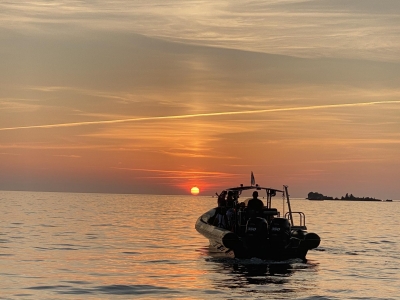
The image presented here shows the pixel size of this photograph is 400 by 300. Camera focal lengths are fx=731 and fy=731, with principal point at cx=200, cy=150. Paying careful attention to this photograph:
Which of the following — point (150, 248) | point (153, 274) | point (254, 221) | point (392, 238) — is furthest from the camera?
point (392, 238)

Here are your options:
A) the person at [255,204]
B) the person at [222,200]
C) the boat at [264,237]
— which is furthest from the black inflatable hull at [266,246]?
the person at [222,200]

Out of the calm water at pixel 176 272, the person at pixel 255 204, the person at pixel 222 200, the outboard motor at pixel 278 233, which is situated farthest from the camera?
the person at pixel 222 200

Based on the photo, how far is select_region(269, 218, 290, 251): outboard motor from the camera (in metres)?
34.7

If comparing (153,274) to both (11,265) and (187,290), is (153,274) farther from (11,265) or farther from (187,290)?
(11,265)

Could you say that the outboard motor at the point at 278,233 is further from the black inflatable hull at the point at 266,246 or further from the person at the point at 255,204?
the person at the point at 255,204

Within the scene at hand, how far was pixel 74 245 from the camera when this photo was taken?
146 ft

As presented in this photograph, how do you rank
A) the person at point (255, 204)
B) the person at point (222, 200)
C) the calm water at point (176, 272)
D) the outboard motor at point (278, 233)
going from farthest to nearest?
the person at point (222, 200)
the person at point (255, 204)
the outboard motor at point (278, 233)
the calm water at point (176, 272)

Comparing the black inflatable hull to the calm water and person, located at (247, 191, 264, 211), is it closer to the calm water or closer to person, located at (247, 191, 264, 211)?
the calm water

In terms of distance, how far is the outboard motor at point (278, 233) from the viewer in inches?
1367

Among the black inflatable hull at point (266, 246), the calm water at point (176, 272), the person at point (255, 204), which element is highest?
the person at point (255, 204)

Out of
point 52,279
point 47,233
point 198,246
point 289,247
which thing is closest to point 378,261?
point 289,247

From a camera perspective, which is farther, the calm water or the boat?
the boat

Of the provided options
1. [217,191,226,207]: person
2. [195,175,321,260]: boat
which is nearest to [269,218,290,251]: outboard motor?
[195,175,321,260]: boat

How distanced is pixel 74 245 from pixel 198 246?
7.72m
